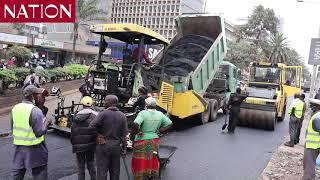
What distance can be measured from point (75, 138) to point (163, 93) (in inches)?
210

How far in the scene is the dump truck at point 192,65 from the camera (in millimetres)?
11172

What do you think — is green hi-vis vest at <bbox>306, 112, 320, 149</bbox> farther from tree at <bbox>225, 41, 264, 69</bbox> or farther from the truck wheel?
tree at <bbox>225, 41, 264, 69</bbox>

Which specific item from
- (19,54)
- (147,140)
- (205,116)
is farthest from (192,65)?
(19,54)

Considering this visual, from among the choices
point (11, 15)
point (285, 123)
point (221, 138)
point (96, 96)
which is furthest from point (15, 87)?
point (285, 123)

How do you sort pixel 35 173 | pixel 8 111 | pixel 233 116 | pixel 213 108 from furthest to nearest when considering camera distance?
pixel 213 108
pixel 8 111
pixel 233 116
pixel 35 173

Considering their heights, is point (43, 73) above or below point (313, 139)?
above

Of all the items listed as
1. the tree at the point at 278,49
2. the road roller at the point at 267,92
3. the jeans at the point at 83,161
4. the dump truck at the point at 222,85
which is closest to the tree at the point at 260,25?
the tree at the point at 278,49

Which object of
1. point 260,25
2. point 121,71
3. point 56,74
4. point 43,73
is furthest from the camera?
point 260,25

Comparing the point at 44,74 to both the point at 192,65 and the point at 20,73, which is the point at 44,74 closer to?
the point at 20,73

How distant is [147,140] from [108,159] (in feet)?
2.53

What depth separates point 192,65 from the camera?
479 inches

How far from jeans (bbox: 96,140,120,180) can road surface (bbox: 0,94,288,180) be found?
1244 mm

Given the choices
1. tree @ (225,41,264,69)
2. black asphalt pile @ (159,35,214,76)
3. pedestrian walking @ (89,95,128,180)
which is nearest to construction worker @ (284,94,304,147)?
black asphalt pile @ (159,35,214,76)

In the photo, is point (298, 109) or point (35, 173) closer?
point (35, 173)
